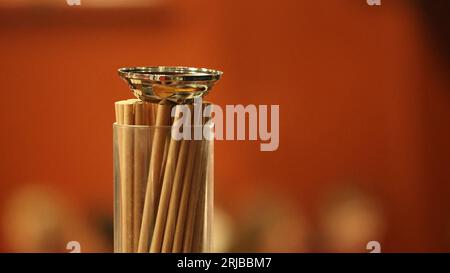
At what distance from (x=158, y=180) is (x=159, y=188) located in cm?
1

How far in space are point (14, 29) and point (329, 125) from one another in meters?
0.82

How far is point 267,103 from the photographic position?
5.49 feet

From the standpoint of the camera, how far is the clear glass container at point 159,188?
0.80m

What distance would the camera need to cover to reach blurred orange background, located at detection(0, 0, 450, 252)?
1644mm

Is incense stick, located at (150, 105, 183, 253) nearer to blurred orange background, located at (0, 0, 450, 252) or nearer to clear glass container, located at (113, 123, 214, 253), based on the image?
clear glass container, located at (113, 123, 214, 253)

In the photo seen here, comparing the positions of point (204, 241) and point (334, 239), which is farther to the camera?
point (334, 239)

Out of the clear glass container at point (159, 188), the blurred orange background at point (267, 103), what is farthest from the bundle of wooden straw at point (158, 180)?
the blurred orange background at point (267, 103)

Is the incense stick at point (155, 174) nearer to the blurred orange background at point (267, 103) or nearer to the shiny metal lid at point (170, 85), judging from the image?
the shiny metal lid at point (170, 85)

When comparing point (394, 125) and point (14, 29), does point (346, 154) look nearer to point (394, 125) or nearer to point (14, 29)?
point (394, 125)

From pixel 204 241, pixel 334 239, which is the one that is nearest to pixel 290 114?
pixel 334 239

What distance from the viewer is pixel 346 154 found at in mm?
1707

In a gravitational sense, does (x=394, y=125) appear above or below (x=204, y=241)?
above

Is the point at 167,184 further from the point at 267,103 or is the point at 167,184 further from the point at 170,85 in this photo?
the point at 267,103

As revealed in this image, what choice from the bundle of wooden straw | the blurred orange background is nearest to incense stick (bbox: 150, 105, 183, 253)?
the bundle of wooden straw
